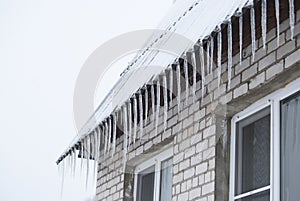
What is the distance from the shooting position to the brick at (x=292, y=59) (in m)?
3.59

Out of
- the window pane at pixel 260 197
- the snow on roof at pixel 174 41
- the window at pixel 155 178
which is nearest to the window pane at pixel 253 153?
the window pane at pixel 260 197

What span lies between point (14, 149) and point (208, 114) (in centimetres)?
1432

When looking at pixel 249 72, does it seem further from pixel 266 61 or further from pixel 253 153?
pixel 253 153

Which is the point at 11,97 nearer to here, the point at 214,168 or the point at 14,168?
the point at 14,168

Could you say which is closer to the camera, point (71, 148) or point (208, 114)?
point (208, 114)

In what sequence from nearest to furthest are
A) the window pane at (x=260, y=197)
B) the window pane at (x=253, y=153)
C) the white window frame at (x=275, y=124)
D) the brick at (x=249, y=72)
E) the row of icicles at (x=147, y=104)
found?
the row of icicles at (x=147, y=104) < the white window frame at (x=275, y=124) < the window pane at (x=260, y=197) < the window pane at (x=253, y=153) < the brick at (x=249, y=72)

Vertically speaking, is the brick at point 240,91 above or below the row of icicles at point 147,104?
below

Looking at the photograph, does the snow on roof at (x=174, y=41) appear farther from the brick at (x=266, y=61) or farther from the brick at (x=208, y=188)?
the brick at (x=208, y=188)

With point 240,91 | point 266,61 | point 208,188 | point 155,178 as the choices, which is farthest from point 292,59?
point 155,178

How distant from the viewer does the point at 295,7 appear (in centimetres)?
353

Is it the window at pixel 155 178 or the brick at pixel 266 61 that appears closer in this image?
the brick at pixel 266 61

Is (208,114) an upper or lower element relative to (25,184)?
lower

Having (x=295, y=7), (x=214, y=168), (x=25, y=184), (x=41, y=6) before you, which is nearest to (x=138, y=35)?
(x=214, y=168)

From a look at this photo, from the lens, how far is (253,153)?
4.12 m
